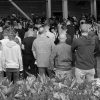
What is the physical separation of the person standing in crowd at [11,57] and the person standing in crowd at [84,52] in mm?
1336

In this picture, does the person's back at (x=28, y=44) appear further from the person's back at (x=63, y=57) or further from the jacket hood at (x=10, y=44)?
the person's back at (x=63, y=57)

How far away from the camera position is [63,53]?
7.47m

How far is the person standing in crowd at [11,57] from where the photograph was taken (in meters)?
7.81

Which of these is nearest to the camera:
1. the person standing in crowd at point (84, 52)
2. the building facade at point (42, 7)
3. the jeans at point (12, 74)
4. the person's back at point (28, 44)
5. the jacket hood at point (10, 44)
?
the person standing in crowd at point (84, 52)

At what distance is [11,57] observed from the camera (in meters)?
7.82

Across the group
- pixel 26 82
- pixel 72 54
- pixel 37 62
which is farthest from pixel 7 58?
pixel 26 82

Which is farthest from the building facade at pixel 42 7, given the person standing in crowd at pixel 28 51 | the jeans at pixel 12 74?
the jeans at pixel 12 74

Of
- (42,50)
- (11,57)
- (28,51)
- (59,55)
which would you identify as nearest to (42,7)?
(28,51)

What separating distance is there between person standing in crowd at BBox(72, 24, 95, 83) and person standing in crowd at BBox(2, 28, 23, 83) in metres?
1.34

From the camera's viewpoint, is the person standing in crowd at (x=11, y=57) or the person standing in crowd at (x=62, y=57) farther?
the person standing in crowd at (x=11, y=57)

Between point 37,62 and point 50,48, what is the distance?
475 mm

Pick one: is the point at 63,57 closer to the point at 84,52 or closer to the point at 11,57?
the point at 84,52

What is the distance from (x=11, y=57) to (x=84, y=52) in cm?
171

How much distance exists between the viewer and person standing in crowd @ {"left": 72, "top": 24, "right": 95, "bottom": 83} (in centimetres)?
719
